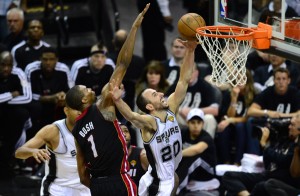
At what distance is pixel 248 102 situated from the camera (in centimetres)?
1160

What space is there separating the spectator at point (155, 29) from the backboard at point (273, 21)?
117 inches

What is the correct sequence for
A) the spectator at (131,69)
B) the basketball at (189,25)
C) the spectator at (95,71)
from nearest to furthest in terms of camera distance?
1. the basketball at (189,25)
2. the spectator at (95,71)
3. the spectator at (131,69)

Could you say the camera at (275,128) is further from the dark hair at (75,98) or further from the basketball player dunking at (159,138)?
the dark hair at (75,98)

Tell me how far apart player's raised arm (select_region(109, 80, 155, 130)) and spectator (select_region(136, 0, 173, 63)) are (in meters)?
4.91

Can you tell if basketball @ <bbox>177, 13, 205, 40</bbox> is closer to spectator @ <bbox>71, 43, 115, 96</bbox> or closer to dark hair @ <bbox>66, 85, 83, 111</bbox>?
dark hair @ <bbox>66, 85, 83, 111</bbox>

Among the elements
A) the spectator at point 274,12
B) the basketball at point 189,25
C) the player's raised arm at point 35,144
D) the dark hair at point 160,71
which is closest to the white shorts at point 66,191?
the player's raised arm at point 35,144

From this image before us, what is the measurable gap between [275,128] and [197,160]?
1.01m

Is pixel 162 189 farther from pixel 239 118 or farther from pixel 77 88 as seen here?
pixel 239 118

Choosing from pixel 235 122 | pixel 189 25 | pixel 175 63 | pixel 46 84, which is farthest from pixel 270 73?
pixel 189 25

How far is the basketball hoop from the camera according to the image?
27.7 ft

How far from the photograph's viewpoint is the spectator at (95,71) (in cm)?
1189

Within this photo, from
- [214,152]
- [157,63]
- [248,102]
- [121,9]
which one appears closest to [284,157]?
[214,152]

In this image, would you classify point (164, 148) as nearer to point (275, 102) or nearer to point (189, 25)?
point (189, 25)

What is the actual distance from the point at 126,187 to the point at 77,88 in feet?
3.47
